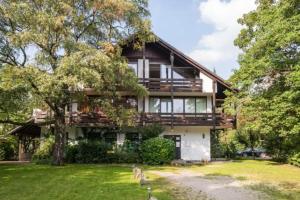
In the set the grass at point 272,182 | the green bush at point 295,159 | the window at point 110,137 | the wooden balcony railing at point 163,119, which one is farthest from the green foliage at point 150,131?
the green bush at point 295,159

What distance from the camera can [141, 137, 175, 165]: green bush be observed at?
1128 inches

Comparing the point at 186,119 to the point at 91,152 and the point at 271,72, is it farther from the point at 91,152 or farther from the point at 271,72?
the point at 271,72

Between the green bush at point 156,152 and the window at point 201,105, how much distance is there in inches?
245

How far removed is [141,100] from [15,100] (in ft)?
40.6

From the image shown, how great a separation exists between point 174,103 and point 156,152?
6559 millimetres

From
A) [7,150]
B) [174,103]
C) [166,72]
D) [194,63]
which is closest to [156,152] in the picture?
[174,103]

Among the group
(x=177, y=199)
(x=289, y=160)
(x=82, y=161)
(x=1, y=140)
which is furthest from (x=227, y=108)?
(x=1, y=140)

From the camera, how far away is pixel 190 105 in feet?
112

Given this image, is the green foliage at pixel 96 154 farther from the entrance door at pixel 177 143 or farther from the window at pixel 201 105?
the window at pixel 201 105

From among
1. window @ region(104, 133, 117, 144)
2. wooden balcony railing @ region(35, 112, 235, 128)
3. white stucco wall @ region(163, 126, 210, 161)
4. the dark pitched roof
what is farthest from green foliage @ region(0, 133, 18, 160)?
the dark pitched roof

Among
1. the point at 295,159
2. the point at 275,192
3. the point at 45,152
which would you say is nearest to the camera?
the point at 275,192

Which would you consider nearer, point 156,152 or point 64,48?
point 64,48

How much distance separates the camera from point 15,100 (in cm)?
2369

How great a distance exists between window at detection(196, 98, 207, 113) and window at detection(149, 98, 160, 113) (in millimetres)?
3533
